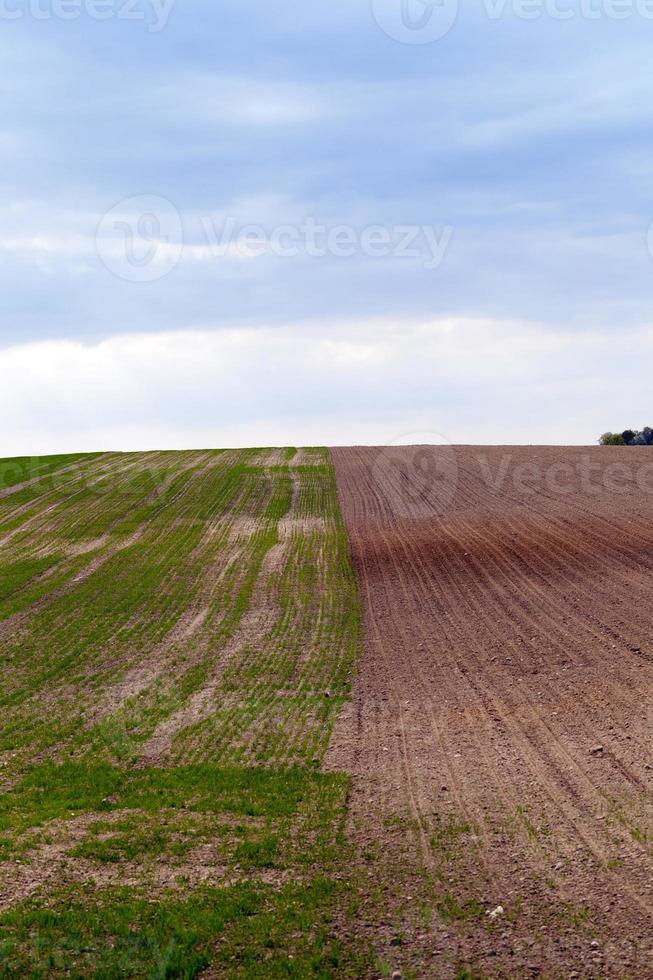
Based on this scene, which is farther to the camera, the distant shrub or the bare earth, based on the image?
the distant shrub

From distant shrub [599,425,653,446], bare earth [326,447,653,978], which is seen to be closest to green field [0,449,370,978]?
bare earth [326,447,653,978]

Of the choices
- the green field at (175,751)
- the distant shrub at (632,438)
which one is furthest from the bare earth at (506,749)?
the distant shrub at (632,438)

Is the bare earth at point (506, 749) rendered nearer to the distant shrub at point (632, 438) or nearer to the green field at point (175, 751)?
the green field at point (175, 751)

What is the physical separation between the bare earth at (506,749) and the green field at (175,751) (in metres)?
0.76

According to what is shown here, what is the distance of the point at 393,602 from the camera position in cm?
2602

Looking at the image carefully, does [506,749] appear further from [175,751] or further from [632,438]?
[632,438]

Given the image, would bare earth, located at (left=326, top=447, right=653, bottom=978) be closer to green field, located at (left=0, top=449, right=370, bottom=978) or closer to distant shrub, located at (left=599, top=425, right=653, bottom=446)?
green field, located at (left=0, top=449, right=370, bottom=978)

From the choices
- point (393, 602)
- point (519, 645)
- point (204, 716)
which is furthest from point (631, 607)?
point (204, 716)

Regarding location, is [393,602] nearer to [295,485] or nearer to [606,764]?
[606,764]

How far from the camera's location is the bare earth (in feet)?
30.0

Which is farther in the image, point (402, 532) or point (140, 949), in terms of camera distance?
point (402, 532)

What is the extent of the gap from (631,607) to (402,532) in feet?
46.0

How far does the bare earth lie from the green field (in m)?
0.76

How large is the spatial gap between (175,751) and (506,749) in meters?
5.93
